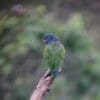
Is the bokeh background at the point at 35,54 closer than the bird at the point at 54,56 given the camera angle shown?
No

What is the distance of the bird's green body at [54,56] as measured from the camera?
2.21 meters

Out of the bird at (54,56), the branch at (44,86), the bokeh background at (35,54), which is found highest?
the bird at (54,56)

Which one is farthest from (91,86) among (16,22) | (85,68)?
(16,22)

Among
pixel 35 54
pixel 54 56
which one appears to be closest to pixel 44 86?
pixel 54 56

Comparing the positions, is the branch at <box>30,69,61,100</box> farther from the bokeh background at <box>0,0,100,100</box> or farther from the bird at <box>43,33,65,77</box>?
the bokeh background at <box>0,0,100,100</box>

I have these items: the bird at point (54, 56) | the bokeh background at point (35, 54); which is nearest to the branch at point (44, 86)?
the bird at point (54, 56)

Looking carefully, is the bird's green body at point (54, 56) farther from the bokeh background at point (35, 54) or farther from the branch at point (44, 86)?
the bokeh background at point (35, 54)

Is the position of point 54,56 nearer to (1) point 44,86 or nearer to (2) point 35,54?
(1) point 44,86

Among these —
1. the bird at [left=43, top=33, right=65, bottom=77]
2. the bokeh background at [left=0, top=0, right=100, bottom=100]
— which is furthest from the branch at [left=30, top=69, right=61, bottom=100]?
the bokeh background at [left=0, top=0, right=100, bottom=100]

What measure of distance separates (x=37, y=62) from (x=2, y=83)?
0.35 m

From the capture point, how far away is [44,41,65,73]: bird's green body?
2.21m

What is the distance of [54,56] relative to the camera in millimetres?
2246

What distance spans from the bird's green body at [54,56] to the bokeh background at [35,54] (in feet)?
4.79

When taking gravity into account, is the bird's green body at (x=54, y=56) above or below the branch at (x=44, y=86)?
above
